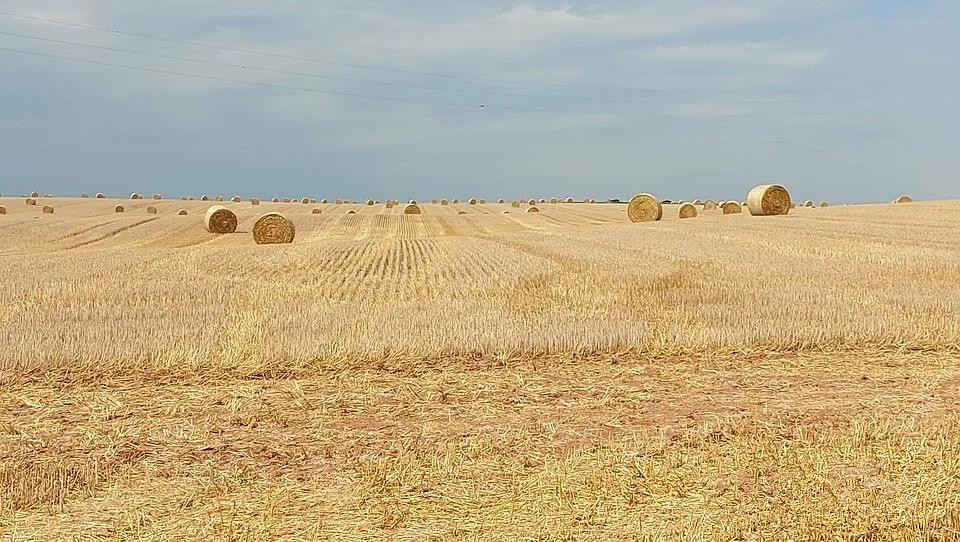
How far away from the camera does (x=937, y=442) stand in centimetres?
660

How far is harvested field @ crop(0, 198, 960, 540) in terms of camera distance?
17.8ft

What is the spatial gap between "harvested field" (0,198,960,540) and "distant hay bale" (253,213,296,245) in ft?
45.9

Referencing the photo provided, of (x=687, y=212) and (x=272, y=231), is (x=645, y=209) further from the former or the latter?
(x=272, y=231)

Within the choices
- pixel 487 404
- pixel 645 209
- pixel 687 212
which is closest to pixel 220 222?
pixel 645 209

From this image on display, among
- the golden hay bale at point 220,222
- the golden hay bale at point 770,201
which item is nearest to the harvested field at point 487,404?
the golden hay bale at point 770,201

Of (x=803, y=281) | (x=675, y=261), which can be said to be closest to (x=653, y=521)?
(x=803, y=281)

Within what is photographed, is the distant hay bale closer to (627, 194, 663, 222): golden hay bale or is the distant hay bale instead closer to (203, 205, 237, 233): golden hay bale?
(203, 205, 237, 233): golden hay bale

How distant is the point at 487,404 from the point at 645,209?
34.2 meters

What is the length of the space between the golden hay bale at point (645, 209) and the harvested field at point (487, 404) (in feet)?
75.3

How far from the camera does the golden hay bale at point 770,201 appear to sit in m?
36.5

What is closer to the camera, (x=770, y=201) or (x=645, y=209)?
(x=770, y=201)

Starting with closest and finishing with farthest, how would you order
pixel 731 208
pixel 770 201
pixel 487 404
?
1. pixel 487 404
2. pixel 770 201
3. pixel 731 208

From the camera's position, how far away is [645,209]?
41125mm

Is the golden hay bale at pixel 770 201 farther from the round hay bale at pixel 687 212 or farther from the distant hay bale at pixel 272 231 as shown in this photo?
the distant hay bale at pixel 272 231
